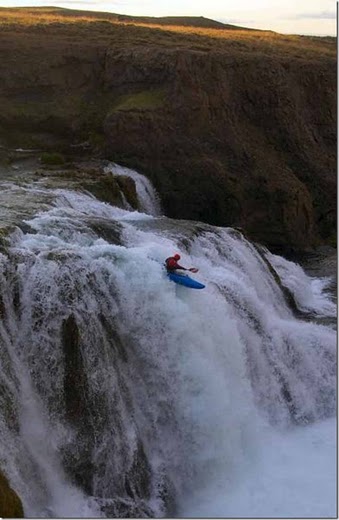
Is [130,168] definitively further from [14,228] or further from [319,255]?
[14,228]

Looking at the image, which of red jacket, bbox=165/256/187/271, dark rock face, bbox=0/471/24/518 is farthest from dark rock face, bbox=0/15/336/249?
dark rock face, bbox=0/471/24/518

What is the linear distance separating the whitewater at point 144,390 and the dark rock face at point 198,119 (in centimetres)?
848

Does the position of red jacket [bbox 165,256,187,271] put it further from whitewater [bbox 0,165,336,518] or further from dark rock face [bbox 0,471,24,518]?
dark rock face [bbox 0,471,24,518]

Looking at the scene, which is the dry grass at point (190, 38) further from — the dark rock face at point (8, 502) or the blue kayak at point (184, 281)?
the dark rock face at point (8, 502)

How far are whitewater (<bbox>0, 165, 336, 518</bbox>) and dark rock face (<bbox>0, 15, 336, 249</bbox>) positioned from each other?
334 inches

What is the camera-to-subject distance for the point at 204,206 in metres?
21.9

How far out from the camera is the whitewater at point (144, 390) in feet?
31.6

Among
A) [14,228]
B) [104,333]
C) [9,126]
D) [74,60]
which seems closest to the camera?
[104,333]

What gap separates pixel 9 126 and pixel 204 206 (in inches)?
256

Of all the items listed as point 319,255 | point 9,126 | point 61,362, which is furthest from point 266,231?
point 61,362

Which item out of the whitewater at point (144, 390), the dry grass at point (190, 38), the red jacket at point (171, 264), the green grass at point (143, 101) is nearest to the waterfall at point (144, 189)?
the green grass at point (143, 101)

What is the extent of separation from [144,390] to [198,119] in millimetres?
13477

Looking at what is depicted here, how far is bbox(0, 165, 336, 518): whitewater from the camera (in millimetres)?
9625

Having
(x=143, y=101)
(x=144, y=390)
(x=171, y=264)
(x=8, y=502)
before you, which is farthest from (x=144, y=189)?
(x=8, y=502)
